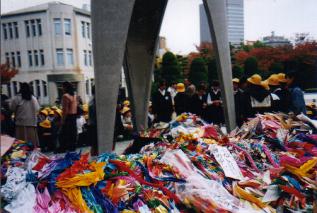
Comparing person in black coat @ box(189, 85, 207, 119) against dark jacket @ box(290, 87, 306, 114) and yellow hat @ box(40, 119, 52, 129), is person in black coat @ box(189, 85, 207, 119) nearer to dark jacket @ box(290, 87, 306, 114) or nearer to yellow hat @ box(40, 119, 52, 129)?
dark jacket @ box(290, 87, 306, 114)

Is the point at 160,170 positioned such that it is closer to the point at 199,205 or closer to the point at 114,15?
the point at 199,205

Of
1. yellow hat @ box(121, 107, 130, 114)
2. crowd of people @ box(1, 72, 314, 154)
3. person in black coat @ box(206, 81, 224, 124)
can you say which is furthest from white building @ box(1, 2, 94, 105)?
person in black coat @ box(206, 81, 224, 124)

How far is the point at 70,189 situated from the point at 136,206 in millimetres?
657

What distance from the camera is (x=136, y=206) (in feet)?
10.0

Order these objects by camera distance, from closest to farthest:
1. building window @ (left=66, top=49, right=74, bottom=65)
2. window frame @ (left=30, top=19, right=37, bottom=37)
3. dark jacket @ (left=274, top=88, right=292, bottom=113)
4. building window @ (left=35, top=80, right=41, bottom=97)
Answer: dark jacket @ (left=274, top=88, right=292, bottom=113)
window frame @ (left=30, top=19, right=37, bottom=37)
building window @ (left=35, top=80, right=41, bottom=97)
building window @ (left=66, top=49, right=74, bottom=65)

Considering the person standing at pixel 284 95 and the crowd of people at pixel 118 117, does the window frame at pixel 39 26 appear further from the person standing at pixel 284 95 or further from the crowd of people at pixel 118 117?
the person standing at pixel 284 95

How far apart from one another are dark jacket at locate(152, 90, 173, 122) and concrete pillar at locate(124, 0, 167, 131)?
50cm

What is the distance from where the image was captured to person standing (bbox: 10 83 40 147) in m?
6.68

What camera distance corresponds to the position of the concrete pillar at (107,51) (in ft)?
17.2

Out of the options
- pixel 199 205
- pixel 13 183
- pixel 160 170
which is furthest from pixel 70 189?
pixel 199 205

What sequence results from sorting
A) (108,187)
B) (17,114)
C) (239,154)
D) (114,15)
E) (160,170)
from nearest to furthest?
(108,187), (160,170), (239,154), (114,15), (17,114)

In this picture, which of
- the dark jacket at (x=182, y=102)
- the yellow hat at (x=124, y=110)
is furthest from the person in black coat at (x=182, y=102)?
the yellow hat at (x=124, y=110)

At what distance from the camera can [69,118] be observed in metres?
7.37

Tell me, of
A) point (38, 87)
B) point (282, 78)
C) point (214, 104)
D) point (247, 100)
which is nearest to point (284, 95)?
point (282, 78)
